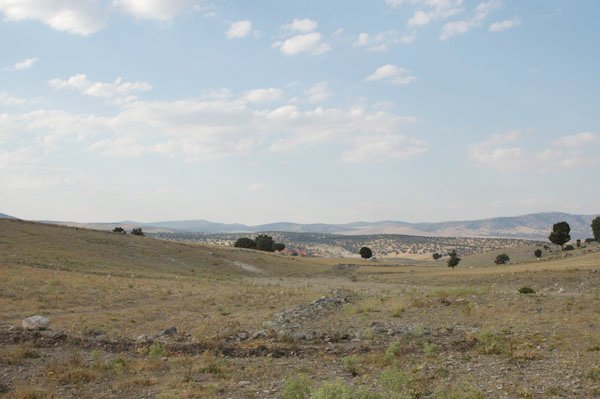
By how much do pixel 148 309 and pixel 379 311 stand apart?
13.3 metres

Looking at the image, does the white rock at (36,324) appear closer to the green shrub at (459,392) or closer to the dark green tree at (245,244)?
the green shrub at (459,392)

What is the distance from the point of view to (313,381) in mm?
13305

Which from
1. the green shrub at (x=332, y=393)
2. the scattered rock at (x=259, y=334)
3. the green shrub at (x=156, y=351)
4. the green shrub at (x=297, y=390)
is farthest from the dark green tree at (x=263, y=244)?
the green shrub at (x=332, y=393)

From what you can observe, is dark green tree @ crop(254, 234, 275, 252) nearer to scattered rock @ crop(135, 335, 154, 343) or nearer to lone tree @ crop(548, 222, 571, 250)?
lone tree @ crop(548, 222, 571, 250)

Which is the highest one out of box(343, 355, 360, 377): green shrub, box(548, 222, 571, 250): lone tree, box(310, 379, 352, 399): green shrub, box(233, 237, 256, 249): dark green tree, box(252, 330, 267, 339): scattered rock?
box(548, 222, 571, 250): lone tree

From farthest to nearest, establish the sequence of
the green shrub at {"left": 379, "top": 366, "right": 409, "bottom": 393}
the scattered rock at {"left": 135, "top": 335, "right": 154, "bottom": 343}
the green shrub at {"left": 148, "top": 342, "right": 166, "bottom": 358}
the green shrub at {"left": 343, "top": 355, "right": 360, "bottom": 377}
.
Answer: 1. the scattered rock at {"left": 135, "top": 335, "right": 154, "bottom": 343}
2. the green shrub at {"left": 148, "top": 342, "right": 166, "bottom": 358}
3. the green shrub at {"left": 343, "top": 355, "right": 360, "bottom": 377}
4. the green shrub at {"left": 379, "top": 366, "right": 409, "bottom": 393}

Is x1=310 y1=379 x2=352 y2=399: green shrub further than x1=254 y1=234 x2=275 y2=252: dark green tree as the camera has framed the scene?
No

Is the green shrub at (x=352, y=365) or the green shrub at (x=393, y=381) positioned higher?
the green shrub at (x=393, y=381)

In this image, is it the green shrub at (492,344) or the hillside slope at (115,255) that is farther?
the hillside slope at (115,255)

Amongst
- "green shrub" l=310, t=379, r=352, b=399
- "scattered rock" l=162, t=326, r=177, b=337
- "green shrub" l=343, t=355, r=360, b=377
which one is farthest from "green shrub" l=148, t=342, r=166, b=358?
"green shrub" l=310, t=379, r=352, b=399

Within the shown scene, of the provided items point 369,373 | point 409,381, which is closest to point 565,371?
point 409,381

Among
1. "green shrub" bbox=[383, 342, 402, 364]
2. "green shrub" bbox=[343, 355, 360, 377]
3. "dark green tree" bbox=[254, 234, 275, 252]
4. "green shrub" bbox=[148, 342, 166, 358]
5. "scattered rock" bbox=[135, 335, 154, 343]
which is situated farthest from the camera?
"dark green tree" bbox=[254, 234, 275, 252]

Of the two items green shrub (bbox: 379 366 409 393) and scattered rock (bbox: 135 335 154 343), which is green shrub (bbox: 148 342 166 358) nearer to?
scattered rock (bbox: 135 335 154 343)

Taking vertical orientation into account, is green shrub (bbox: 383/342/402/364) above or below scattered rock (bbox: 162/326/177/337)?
above
